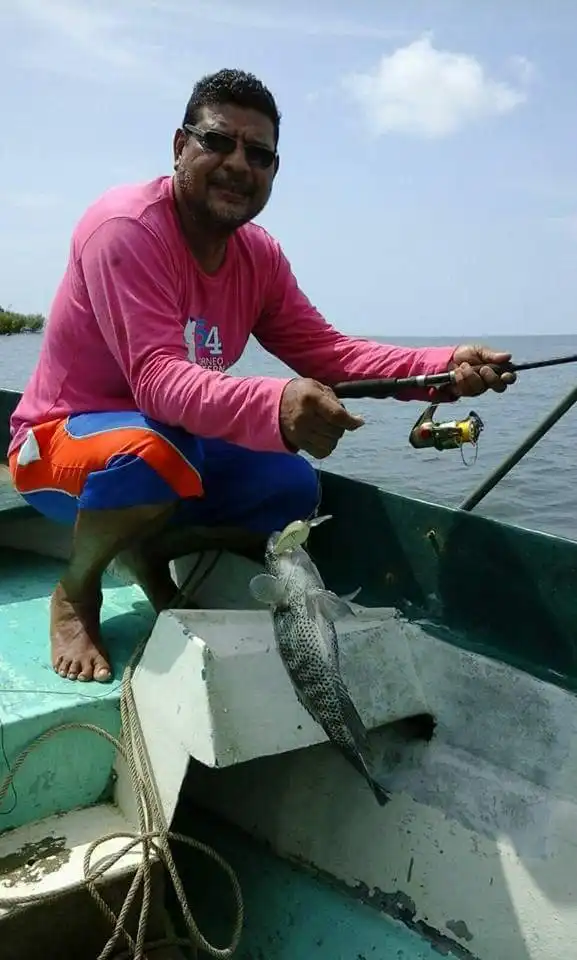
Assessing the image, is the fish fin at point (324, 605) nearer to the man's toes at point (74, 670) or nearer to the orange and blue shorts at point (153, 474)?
the orange and blue shorts at point (153, 474)

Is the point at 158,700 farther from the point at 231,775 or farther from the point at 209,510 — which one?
the point at 209,510

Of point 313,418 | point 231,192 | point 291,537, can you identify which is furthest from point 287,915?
point 231,192

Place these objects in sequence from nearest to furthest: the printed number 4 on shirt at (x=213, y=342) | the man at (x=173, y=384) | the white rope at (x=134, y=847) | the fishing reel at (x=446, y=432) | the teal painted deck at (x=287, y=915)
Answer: the white rope at (x=134, y=847)
the teal painted deck at (x=287, y=915)
the man at (x=173, y=384)
the fishing reel at (x=446, y=432)
the printed number 4 on shirt at (x=213, y=342)

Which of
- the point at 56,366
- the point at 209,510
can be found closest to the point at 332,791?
the point at 209,510

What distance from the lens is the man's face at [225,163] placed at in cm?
298

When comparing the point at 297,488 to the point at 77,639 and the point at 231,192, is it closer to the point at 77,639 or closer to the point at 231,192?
the point at 77,639

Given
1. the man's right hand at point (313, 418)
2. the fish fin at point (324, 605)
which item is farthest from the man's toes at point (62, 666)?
the man's right hand at point (313, 418)

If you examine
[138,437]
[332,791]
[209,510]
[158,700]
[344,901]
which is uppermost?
[138,437]

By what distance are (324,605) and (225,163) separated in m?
1.57

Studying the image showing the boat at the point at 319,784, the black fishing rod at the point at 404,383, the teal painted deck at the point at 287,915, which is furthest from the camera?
the black fishing rod at the point at 404,383

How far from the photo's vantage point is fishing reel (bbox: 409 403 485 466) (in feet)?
10.3

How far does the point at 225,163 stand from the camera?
3.00 metres

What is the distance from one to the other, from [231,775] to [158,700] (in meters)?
0.72

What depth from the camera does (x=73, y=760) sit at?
2625 millimetres
